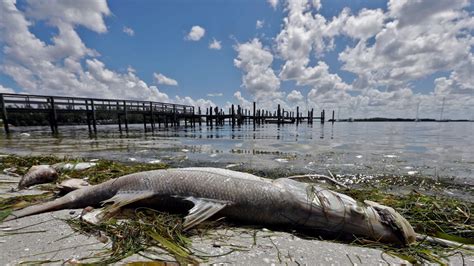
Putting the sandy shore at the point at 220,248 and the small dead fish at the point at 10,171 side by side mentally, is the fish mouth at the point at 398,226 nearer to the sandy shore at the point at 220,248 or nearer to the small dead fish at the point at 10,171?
the sandy shore at the point at 220,248

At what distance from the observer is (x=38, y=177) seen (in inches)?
171

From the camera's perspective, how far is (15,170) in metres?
5.62

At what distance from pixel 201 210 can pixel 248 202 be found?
55 centimetres

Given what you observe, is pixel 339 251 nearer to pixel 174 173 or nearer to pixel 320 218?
pixel 320 218

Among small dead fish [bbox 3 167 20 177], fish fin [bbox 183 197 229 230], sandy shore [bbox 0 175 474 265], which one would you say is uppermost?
fish fin [bbox 183 197 229 230]

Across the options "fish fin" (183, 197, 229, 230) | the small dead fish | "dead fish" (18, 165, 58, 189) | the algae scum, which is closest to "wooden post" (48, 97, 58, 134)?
the small dead fish

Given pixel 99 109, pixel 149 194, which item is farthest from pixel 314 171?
pixel 99 109

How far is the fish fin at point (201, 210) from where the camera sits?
247 cm

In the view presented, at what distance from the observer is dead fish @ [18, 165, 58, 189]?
166 inches

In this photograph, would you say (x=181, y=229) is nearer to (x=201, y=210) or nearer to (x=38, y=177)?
(x=201, y=210)

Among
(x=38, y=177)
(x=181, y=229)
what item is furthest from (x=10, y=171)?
(x=181, y=229)

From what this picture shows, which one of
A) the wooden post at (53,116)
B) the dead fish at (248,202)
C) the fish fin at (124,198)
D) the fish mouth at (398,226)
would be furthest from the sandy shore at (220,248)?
the wooden post at (53,116)

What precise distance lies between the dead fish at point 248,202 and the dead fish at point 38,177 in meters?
1.81

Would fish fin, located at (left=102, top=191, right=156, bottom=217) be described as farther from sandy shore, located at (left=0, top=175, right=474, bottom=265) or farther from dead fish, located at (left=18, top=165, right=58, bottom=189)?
dead fish, located at (left=18, top=165, right=58, bottom=189)
